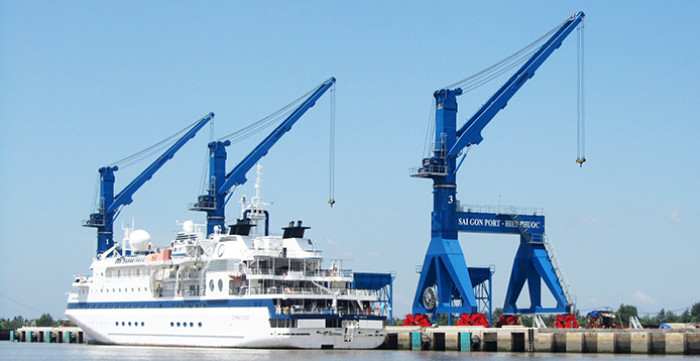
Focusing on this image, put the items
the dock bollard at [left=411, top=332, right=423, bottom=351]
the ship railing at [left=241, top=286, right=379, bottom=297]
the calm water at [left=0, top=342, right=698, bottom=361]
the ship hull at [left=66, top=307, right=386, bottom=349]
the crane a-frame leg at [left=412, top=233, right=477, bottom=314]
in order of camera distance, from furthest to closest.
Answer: the crane a-frame leg at [left=412, top=233, right=477, bottom=314]
the dock bollard at [left=411, top=332, right=423, bottom=351]
the ship railing at [left=241, top=286, right=379, bottom=297]
the ship hull at [left=66, top=307, right=386, bottom=349]
the calm water at [left=0, top=342, right=698, bottom=361]

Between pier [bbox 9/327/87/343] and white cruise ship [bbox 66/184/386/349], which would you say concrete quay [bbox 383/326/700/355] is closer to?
white cruise ship [bbox 66/184/386/349]

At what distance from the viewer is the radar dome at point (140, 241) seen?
243ft

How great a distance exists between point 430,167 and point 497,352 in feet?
51.7

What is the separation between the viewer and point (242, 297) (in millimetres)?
59594

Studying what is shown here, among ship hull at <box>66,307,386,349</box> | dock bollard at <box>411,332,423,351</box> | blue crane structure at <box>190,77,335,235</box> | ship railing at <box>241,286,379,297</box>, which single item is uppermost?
blue crane structure at <box>190,77,335,235</box>

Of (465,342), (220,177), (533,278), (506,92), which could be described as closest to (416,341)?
(465,342)

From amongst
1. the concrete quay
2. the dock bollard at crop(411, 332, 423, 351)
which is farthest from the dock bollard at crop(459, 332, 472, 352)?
the dock bollard at crop(411, 332, 423, 351)

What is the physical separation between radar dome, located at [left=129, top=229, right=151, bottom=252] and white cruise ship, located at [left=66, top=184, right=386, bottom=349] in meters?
1.72

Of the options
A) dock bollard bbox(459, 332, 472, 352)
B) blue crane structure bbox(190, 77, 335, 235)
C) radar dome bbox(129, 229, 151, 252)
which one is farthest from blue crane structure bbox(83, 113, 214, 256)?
dock bollard bbox(459, 332, 472, 352)

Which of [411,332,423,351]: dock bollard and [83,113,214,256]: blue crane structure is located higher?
[83,113,214,256]: blue crane structure

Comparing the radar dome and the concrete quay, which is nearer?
the concrete quay

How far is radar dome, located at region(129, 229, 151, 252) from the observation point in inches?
2911

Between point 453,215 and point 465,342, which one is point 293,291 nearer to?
point 465,342

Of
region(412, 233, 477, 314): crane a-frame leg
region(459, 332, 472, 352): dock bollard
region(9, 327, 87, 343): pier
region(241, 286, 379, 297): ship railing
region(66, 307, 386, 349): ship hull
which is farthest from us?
region(9, 327, 87, 343): pier
